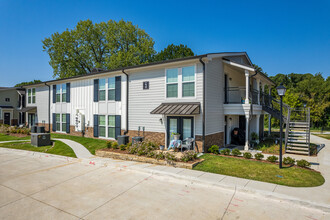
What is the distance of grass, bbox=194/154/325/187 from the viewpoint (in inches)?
269

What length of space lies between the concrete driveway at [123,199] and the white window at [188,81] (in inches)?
211

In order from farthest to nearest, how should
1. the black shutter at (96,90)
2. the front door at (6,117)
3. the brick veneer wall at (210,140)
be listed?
the front door at (6,117) → the black shutter at (96,90) → the brick veneer wall at (210,140)

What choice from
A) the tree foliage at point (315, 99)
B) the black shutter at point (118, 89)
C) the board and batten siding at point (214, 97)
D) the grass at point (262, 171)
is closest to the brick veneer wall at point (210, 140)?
the board and batten siding at point (214, 97)

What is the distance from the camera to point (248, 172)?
25.3ft

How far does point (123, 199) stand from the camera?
222 inches

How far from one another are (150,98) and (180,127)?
9.36 ft

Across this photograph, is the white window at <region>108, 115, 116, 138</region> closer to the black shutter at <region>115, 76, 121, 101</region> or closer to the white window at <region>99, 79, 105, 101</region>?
→ the black shutter at <region>115, 76, 121, 101</region>

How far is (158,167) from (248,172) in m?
3.56

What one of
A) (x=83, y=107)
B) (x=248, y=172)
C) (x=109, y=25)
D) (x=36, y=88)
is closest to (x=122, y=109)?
(x=83, y=107)

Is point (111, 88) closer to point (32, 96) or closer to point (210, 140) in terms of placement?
point (210, 140)

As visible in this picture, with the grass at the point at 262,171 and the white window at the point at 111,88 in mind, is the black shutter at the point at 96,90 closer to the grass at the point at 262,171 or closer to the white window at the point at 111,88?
the white window at the point at 111,88

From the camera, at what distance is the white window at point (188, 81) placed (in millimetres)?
11289

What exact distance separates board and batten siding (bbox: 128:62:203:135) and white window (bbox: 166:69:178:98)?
211 millimetres

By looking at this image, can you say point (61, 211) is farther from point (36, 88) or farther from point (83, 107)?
point (36, 88)
